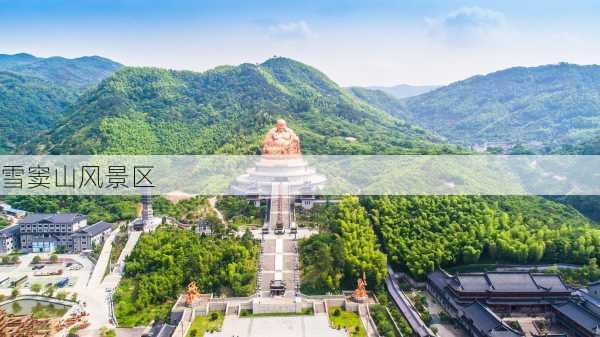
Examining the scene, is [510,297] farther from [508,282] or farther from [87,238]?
[87,238]

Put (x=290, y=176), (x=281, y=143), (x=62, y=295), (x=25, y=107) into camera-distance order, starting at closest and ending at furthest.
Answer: (x=62, y=295) < (x=290, y=176) < (x=281, y=143) < (x=25, y=107)

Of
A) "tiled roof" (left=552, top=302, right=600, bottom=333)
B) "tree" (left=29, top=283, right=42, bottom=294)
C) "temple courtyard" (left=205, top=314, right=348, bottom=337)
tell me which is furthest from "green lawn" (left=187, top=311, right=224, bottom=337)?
"tiled roof" (left=552, top=302, right=600, bottom=333)

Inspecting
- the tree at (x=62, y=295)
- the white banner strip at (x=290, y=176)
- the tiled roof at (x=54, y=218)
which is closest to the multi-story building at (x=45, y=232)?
the tiled roof at (x=54, y=218)

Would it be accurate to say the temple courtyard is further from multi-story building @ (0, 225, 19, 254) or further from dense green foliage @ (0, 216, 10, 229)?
dense green foliage @ (0, 216, 10, 229)

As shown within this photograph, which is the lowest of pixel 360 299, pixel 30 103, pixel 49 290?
pixel 49 290

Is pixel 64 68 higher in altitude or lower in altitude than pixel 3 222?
higher

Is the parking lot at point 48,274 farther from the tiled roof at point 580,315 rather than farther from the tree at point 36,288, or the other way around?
the tiled roof at point 580,315

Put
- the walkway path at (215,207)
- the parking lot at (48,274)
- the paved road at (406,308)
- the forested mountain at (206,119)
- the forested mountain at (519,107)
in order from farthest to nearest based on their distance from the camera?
the forested mountain at (519,107) → the forested mountain at (206,119) → the walkway path at (215,207) → the parking lot at (48,274) → the paved road at (406,308)

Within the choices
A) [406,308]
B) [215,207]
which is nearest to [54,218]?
[215,207]
